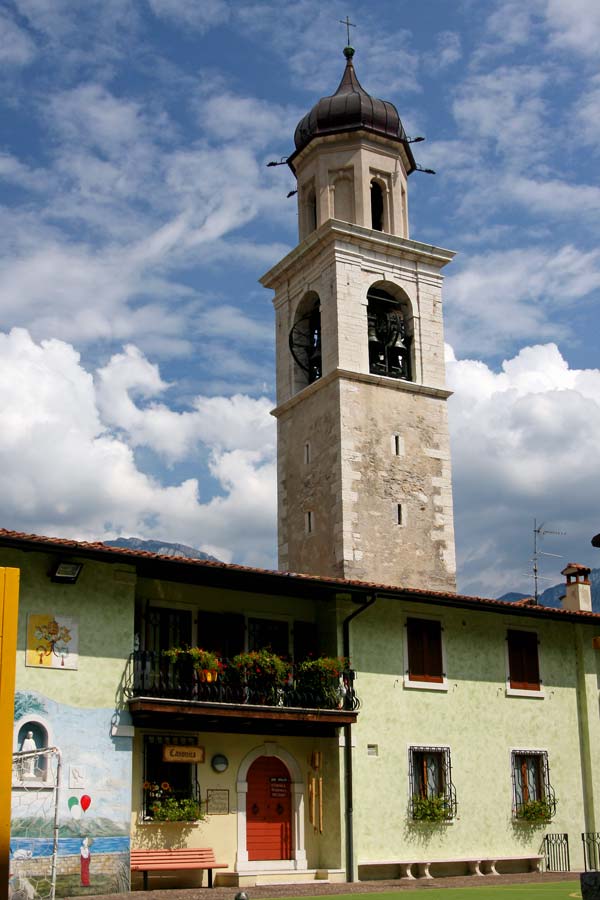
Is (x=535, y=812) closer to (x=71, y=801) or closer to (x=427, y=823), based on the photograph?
(x=427, y=823)

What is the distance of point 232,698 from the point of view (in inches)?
906

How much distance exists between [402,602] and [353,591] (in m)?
1.88

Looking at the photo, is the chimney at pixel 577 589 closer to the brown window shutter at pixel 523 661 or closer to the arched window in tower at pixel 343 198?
the brown window shutter at pixel 523 661

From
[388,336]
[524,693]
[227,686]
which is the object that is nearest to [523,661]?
[524,693]

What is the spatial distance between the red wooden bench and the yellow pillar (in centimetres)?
708

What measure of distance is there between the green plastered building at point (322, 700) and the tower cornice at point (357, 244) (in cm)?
197

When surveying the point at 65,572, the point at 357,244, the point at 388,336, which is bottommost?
the point at 65,572

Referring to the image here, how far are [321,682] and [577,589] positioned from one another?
979 centimetres

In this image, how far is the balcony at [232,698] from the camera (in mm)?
21812

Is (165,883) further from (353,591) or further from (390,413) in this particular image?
(390,413)

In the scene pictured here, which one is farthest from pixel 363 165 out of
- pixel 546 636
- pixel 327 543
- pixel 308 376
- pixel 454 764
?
pixel 454 764

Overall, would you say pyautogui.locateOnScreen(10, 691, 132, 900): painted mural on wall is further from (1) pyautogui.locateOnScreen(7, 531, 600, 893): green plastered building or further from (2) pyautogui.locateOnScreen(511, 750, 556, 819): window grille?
(2) pyautogui.locateOnScreen(511, 750, 556, 819): window grille

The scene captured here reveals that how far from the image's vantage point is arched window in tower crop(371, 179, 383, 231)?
37812mm

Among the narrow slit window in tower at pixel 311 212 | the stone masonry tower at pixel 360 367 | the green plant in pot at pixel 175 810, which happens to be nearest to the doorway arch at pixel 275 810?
the green plant in pot at pixel 175 810
